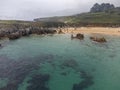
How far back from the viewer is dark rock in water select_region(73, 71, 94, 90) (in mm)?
36812

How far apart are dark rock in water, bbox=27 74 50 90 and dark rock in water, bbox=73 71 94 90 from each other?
17.8 ft

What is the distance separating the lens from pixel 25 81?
3997cm

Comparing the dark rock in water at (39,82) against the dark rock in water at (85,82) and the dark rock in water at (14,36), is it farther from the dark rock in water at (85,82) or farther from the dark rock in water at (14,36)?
the dark rock in water at (14,36)

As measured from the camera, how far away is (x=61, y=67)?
4878 centimetres

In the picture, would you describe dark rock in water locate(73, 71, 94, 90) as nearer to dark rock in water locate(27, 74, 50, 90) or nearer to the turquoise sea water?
the turquoise sea water

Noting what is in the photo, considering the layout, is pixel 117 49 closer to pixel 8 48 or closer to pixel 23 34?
pixel 8 48

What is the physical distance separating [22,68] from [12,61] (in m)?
6.92

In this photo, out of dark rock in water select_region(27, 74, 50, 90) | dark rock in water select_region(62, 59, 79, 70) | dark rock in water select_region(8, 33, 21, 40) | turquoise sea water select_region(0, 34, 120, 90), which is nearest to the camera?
dark rock in water select_region(27, 74, 50, 90)

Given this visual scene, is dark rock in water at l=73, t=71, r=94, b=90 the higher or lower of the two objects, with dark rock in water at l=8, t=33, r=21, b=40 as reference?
lower

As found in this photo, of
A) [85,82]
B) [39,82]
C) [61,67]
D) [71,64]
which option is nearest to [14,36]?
[71,64]

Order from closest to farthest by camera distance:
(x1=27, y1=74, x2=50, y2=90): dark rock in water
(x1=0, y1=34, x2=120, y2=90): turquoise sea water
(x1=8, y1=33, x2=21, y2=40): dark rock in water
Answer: (x1=27, y1=74, x2=50, y2=90): dark rock in water < (x1=0, y1=34, x2=120, y2=90): turquoise sea water < (x1=8, y1=33, x2=21, y2=40): dark rock in water

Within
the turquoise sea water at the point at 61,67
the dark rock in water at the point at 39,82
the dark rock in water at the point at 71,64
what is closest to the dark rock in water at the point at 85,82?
the turquoise sea water at the point at 61,67

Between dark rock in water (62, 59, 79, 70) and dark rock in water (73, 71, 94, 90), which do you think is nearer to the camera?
dark rock in water (73, 71, 94, 90)

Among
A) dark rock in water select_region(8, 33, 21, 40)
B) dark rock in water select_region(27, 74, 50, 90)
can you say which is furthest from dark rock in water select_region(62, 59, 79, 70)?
dark rock in water select_region(8, 33, 21, 40)
